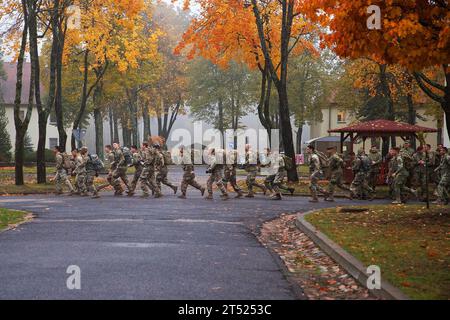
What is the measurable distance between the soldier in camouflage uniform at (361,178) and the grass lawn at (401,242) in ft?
14.9

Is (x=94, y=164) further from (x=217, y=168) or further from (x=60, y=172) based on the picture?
(x=217, y=168)

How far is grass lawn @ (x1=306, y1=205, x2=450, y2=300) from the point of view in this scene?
797 cm

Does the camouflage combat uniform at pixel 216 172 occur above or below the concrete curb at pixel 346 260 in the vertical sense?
above

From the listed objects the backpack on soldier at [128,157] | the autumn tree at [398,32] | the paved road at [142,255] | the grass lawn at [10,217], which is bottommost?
the paved road at [142,255]

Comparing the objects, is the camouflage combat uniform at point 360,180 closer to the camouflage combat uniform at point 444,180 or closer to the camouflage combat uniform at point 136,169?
the camouflage combat uniform at point 444,180

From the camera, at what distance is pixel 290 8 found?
2759cm

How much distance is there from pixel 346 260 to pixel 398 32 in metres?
4.61

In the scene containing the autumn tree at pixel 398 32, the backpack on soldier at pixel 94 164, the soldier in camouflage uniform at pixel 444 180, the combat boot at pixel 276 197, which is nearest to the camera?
the autumn tree at pixel 398 32

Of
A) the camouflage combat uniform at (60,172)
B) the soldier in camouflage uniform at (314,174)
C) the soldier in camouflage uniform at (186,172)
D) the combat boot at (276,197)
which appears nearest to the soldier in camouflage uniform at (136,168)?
the soldier in camouflage uniform at (186,172)

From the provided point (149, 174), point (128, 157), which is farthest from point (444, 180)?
point (128, 157)

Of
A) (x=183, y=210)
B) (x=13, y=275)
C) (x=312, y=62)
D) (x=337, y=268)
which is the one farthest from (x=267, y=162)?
(x=312, y=62)

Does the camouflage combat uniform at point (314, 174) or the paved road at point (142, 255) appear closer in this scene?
the paved road at point (142, 255)

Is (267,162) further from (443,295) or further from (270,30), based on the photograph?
(443,295)

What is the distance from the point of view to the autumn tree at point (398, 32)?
12.4 m
